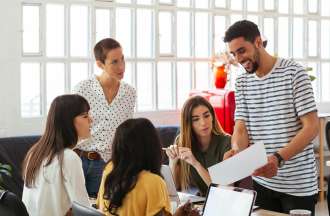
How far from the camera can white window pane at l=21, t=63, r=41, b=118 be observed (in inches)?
206

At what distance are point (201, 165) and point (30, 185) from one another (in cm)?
110

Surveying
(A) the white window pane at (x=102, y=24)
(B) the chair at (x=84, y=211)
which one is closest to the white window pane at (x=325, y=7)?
(A) the white window pane at (x=102, y=24)

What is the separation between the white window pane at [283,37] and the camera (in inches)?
276

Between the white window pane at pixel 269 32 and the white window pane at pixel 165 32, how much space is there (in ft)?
4.36

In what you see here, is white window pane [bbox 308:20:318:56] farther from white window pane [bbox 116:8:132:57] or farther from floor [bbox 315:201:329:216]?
white window pane [bbox 116:8:132:57]

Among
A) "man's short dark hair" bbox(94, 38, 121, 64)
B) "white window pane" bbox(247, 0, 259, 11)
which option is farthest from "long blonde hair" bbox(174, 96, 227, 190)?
"white window pane" bbox(247, 0, 259, 11)

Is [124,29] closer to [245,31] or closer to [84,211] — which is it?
[245,31]

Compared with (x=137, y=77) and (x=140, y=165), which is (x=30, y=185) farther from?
(x=137, y=77)

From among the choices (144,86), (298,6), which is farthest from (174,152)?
(298,6)

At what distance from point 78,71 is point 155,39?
0.88 meters

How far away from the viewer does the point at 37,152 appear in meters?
3.01

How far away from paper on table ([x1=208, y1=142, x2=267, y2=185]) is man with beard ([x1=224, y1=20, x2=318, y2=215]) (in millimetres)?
129

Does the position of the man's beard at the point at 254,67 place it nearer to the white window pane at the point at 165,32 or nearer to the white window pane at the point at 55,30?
the white window pane at the point at 55,30

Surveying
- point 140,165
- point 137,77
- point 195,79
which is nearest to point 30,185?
point 140,165
